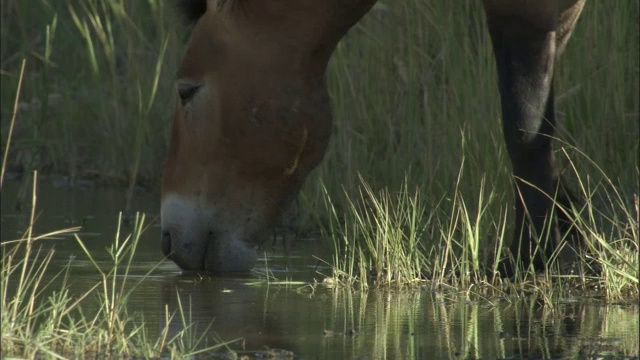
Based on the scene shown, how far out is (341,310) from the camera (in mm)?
3977

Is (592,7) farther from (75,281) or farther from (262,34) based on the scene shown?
(75,281)

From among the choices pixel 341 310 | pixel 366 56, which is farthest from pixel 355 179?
pixel 341 310

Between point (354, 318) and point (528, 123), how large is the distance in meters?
1.16

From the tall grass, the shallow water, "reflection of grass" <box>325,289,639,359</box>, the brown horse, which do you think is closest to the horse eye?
the brown horse

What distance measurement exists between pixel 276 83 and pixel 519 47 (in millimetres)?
893

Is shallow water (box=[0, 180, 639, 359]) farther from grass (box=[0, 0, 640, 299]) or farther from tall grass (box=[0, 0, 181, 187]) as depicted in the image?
tall grass (box=[0, 0, 181, 187])

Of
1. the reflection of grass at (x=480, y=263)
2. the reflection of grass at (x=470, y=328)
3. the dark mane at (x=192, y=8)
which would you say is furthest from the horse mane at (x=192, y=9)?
the reflection of grass at (x=470, y=328)

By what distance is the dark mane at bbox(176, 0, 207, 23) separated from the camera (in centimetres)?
500

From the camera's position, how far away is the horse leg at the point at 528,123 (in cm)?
451

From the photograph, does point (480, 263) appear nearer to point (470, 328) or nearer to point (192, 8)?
point (470, 328)

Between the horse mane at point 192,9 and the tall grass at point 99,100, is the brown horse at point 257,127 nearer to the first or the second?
the horse mane at point 192,9

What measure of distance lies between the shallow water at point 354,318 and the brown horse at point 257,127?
Answer: 0.19 metres

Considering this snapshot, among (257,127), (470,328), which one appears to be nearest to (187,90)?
(257,127)

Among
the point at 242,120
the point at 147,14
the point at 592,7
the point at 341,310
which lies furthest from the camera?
the point at 147,14
